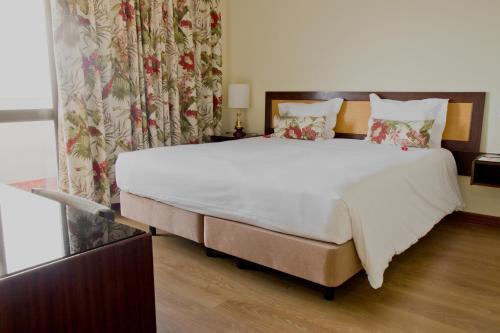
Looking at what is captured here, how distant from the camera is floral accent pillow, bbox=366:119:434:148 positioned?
126 inches

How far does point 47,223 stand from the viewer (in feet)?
3.85

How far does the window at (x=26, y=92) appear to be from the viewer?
317 centimetres

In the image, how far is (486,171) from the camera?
310cm

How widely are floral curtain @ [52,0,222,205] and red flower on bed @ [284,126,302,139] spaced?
1.12 m

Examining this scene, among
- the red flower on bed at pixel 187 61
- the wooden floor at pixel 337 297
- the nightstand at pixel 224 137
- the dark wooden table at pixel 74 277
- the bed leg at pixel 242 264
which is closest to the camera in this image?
the dark wooden table at pixel 74 277

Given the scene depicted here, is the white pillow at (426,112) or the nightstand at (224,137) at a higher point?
the white pillow at (426,112)

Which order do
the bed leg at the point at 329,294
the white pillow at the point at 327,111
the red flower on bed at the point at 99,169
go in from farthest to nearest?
1. the white pillow at the point at 327,111
2. the red flower on bed at the point at 99,169
3. the bed leg at the point at 329,294

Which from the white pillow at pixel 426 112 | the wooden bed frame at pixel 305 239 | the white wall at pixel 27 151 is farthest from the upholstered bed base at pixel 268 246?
the white pillow at pixel 426 112

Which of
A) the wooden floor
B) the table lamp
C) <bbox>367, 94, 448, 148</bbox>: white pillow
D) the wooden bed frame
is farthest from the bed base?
the table lamp

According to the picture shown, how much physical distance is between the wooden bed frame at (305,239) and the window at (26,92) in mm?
1046

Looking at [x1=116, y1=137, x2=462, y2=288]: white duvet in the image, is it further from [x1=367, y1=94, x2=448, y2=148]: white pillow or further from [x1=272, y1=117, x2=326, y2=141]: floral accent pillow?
[x1=272, y1=117, x2=326, y2=141]: floral accent pillow

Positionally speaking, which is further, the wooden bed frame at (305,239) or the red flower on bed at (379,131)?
the red flower on bed at (379,131)

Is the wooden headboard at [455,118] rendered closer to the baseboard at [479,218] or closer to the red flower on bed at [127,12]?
the baseboard at [479,218]

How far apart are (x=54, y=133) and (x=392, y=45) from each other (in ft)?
10.6
